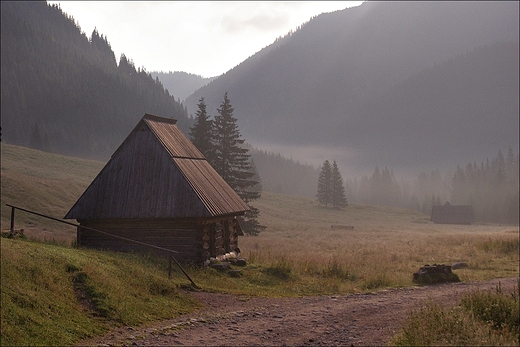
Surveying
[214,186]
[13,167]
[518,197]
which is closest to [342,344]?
[214,186]

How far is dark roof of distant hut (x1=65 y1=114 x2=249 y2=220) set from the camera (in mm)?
20891

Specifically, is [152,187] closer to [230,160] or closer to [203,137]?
[203,137]

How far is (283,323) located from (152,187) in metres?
12.1

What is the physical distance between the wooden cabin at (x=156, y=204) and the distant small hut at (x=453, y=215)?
86459 millimetres

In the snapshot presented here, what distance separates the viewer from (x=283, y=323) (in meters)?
11.8

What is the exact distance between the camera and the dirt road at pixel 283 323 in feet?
32.9

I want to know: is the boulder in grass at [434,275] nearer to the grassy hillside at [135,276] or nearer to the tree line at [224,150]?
the grassy hillside at [135,276]

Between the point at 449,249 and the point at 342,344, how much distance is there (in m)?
25.6

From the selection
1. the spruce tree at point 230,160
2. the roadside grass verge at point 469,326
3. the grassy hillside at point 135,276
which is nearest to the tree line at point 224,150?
the spruce tree at point 230,160

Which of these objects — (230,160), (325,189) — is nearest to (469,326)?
(230,160)

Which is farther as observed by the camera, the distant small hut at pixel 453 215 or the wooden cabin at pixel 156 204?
the distant small hut at pixel 453 215

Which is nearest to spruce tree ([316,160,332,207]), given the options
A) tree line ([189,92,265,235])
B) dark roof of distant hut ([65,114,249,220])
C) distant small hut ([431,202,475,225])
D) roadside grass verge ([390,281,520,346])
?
distant small hut ([431,202,475,225])

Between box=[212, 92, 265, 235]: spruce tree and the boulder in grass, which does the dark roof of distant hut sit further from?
box=[212, 92, 265, 235]: spruce tree

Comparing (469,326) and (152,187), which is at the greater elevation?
(152,187)
